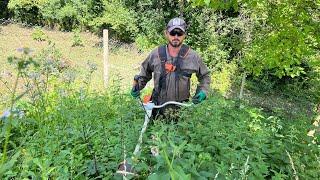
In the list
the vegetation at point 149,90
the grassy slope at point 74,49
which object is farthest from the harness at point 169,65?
the grassy slope at point 74,49

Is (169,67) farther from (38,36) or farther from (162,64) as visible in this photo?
(38,36)

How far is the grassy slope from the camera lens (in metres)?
18.3

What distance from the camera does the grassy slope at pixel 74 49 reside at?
18.3 m

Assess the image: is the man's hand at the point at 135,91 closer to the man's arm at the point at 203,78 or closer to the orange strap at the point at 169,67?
the orange strap at the point at 169,67

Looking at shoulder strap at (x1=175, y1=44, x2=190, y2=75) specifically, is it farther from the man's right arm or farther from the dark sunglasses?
the man's right arm

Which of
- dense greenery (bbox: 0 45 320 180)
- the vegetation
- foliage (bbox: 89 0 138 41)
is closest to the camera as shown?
dense greenery (bbox: 0 45 320 180)

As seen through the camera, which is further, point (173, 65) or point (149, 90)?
point (149, 90)

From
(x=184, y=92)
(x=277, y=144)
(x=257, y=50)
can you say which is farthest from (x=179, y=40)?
(x=257, y=50)

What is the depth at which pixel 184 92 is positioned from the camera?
456 centimetres

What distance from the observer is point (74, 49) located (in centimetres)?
2186

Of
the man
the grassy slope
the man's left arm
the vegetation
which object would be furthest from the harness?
the grassy slope

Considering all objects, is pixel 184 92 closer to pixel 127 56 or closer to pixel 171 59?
pixel 171 59

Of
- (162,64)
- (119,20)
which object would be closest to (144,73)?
(162,64)

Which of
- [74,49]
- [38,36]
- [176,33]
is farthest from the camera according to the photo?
[38,36]
